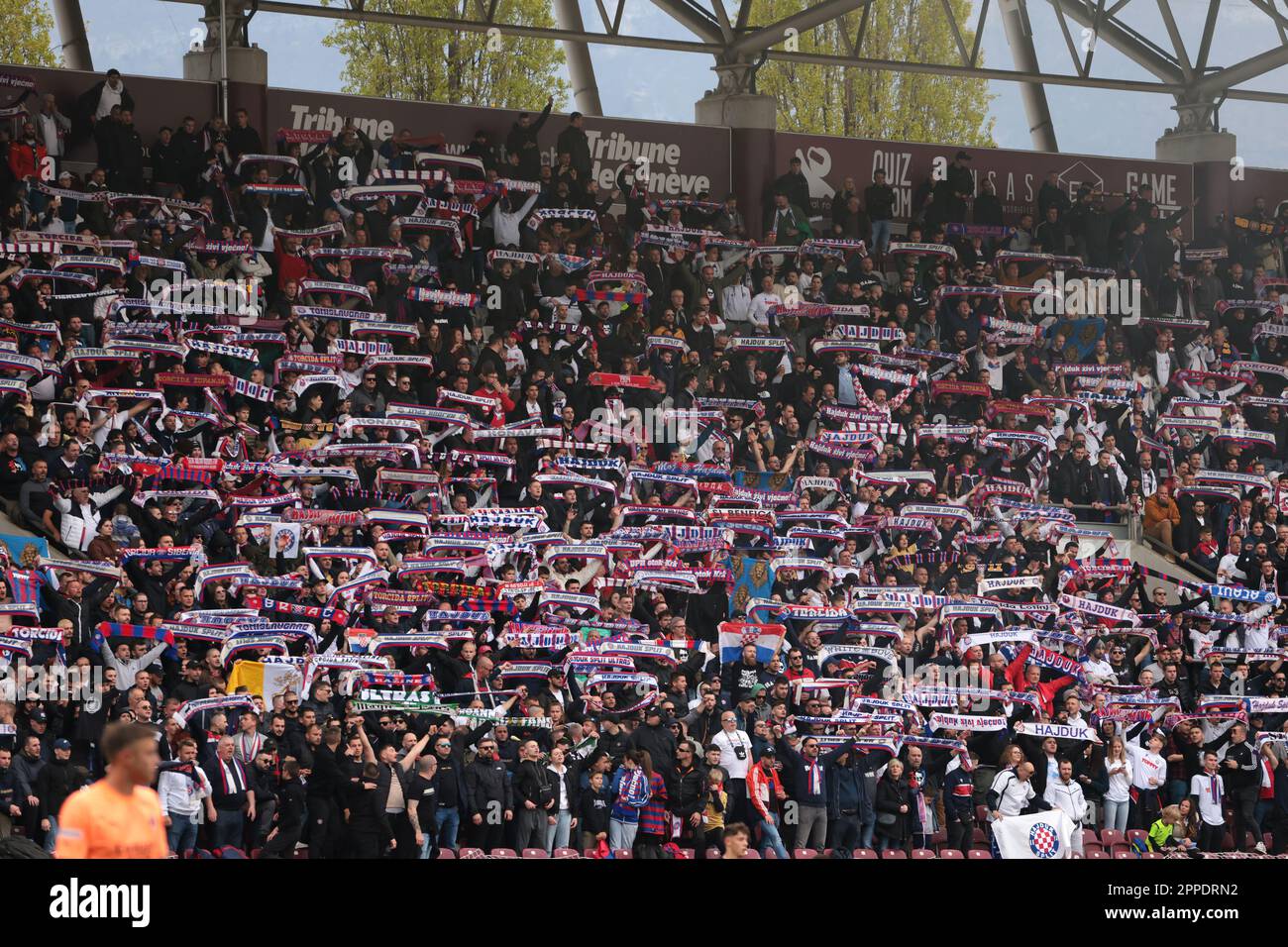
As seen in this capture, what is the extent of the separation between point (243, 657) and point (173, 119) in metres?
9.80

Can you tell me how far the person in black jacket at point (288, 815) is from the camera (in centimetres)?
1457

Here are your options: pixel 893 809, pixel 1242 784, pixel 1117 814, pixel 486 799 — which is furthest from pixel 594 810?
pixel 1242 784

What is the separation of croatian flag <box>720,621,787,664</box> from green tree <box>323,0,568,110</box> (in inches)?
741

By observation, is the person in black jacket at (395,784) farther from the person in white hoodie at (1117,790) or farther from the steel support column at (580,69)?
the steel support column at (580,69)

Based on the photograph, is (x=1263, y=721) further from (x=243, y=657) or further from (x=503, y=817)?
(x=243, y=657)

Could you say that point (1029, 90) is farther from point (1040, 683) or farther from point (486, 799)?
point (486, 799)

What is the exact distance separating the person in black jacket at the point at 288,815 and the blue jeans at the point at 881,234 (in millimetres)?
13603

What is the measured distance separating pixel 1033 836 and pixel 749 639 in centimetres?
322

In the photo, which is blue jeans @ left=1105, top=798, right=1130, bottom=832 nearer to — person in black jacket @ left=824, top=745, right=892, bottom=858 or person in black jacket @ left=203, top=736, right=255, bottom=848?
person in black jacket @ left=824, top=745, right=892, bottom=858

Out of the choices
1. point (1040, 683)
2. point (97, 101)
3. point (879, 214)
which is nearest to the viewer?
point (1040, 683)

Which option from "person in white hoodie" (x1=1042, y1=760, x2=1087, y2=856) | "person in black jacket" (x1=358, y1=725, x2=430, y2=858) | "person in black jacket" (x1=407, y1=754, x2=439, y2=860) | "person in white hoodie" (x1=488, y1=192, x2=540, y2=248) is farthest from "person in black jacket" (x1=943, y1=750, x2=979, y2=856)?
"person in white hoodie" (x1=488, y1=192, x2=540, y2=248)

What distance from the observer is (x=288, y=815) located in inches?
575
